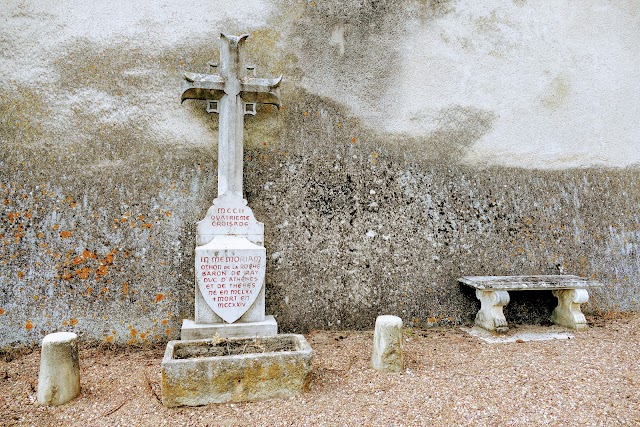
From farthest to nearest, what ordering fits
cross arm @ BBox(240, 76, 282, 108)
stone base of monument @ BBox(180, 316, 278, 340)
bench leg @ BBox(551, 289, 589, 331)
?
bench leg @ BBox(551, 289, 589, 331) → cross arm @ BBox(240, 76, 282, 108) → stone base of monument @ BBox(180, 316, 278, 340)

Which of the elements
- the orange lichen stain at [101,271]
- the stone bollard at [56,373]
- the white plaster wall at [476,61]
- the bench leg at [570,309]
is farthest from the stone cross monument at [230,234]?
the bench leg at [570,309]

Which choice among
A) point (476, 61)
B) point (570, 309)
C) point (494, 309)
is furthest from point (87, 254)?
point (570, 309)

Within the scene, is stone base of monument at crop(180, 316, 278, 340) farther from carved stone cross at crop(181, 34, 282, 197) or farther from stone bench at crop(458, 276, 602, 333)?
stone bench at crop(458, 276, 602, 333)

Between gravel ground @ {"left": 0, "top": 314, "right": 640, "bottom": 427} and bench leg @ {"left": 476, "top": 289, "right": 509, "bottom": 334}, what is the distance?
0.29m

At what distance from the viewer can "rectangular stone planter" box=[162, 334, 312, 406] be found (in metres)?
2.73

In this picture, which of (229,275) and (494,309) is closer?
(229,275)

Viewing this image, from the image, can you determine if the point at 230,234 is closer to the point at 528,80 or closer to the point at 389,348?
the point at 389,348

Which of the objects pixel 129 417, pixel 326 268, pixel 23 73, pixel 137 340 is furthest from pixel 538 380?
pixel 23 73

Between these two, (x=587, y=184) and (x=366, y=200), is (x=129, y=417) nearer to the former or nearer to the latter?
(x=366, y=200)

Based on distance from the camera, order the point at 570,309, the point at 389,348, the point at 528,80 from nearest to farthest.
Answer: the point at 389,348, the point at 570,309, the point at 528,80

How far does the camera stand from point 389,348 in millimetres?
3344

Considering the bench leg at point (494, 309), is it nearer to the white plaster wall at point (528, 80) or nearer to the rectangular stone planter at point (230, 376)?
the white plaster wall at point (528, 80)

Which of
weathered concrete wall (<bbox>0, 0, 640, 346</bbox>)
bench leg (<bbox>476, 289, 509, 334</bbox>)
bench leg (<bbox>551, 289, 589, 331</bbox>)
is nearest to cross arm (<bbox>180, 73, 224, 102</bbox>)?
weathered concrete wall (<bbox>0, 0, 640, 346</bbox>)

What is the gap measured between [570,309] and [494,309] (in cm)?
95
